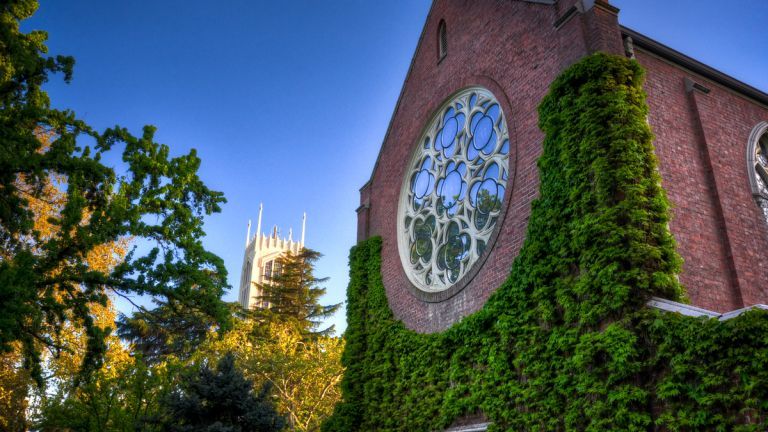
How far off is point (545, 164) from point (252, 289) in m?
61.2

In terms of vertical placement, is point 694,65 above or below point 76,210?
above

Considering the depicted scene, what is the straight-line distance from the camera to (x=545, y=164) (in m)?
9.55

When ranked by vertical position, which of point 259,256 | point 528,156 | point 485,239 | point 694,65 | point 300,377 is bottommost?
point 300,377

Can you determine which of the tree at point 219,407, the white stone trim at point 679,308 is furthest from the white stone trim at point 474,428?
the tree at point 219,407

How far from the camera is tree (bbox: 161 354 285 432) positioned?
1123cm

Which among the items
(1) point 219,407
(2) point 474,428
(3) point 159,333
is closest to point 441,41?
(2) point 474,428

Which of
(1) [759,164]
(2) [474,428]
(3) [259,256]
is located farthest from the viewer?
(3) [259,256]

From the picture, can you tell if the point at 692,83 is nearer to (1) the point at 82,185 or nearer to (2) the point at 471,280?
(2) the point at 471,280

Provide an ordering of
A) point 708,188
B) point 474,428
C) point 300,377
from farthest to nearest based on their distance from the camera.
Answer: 1. point 300,377
2. point 708,188
3. point 474,428

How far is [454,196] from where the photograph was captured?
13.0 metres

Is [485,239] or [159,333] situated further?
[159,333]

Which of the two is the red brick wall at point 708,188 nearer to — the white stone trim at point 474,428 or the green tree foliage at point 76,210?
the white stone trim at point 474,428

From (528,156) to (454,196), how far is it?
9.36ft

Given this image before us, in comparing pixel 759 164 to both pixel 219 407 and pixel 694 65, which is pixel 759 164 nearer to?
pixel 694 65
